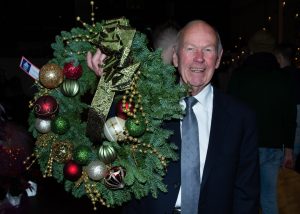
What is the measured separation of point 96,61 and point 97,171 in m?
0.48

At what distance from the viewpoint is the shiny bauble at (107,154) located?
1875mm

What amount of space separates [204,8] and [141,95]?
69.4ft

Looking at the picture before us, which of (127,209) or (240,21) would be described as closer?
(127,209)

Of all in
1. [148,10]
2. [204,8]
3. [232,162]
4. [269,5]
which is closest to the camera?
[232,162]

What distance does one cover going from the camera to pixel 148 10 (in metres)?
20.3

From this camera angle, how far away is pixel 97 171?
1872mm

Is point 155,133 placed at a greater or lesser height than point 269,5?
lesser

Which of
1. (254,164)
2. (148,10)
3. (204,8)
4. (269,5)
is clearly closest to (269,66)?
(254,164)

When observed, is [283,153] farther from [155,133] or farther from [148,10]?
[148,10]

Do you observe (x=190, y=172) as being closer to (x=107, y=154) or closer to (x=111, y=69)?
(x=107, y=154)

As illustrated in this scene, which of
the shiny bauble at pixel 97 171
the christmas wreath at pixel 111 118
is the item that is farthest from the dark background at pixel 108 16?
the shiny bauble at pixel 97 171

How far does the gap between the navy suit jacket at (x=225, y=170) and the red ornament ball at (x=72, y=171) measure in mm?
444

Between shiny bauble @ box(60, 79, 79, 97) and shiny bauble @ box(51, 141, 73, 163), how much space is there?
0.22m

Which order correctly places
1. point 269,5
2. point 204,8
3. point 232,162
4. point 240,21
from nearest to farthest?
point 232,162
point 269,5
point 240,21
point 204,8
